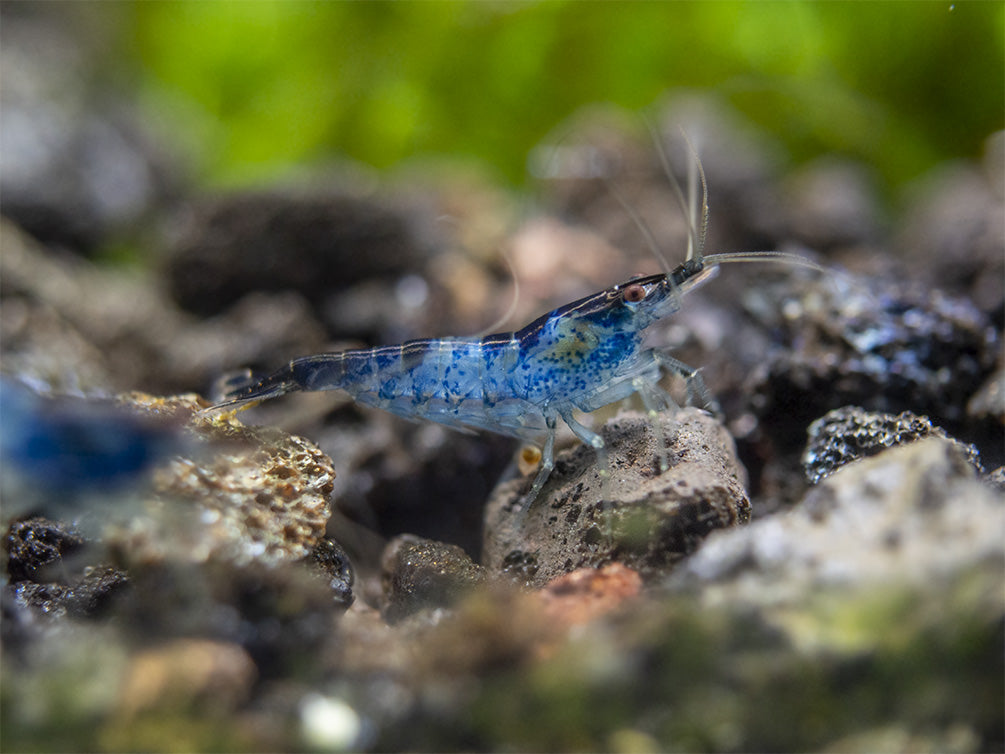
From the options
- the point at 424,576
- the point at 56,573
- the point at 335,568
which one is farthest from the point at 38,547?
the point at 424,576

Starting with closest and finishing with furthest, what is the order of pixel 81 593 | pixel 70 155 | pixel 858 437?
pixel 81 593, pixel 858 437, pixel 70 155

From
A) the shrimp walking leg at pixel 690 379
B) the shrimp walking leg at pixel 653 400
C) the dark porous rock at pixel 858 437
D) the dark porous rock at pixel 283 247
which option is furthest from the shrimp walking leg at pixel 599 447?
the dark porous rock at pixel 283 247

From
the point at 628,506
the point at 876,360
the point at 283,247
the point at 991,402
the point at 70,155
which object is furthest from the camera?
the point at 70,155

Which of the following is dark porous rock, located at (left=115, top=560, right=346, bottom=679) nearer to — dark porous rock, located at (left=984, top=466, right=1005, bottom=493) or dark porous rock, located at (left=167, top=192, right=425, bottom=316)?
dark porous rock, located at (left=984, top=466, right=1005, bottom=493)

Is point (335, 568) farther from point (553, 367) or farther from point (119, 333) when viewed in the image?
point (119, 333)

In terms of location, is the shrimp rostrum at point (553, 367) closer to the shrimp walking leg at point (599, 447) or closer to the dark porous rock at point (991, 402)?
the shrimp walking leg at point (599, 447)

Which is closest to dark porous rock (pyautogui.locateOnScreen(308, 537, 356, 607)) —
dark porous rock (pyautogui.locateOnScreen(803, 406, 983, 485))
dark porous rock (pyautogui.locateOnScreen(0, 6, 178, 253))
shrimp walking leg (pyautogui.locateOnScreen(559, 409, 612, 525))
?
shrimp walking leg (pyautogui.locateOnScreen(559, 409, 612, 525))

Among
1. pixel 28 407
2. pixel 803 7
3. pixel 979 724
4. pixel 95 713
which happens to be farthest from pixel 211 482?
pixel 803 7
